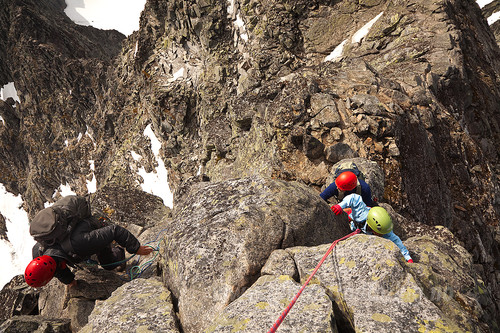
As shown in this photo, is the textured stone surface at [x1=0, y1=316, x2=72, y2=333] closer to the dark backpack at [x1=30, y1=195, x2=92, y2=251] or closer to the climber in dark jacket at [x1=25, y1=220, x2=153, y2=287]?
the climber in dark jacket at [x1=25, y1=220, x2=153, y2=287]

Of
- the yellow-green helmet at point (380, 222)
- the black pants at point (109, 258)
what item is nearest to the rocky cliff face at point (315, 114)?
the yellow-green helmet at point (380, 222)

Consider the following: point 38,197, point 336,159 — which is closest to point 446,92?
point 336,159

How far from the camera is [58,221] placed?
7.24 metres

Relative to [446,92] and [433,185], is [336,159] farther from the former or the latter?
[446,92]

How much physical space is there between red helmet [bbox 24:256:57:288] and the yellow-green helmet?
786 cm

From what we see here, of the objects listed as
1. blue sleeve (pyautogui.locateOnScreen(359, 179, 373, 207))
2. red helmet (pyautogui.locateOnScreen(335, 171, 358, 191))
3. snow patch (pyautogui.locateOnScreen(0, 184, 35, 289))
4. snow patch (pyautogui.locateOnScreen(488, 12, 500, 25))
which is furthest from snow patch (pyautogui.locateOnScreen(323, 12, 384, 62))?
snow patch (pyautogui.locateOnScreen(0, 184, 35, 289))

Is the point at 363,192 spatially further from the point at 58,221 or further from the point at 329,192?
the point at 58,221

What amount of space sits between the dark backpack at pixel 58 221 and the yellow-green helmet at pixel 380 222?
298 inches

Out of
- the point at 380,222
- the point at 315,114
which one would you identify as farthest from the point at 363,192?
the point at 315,114

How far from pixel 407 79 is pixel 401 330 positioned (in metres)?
17.5

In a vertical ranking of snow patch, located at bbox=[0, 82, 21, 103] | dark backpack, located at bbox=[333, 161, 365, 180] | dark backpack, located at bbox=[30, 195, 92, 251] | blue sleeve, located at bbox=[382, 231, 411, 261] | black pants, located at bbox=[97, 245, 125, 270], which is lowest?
blue sleeve, located at bbox=[382, 231, 411, 261]

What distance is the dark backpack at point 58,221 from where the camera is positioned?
7.13 meters

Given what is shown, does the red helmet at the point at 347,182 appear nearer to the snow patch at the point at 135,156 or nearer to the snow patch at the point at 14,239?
the snow patch at the point at 135,156

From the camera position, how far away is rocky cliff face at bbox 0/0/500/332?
25.0 feet
